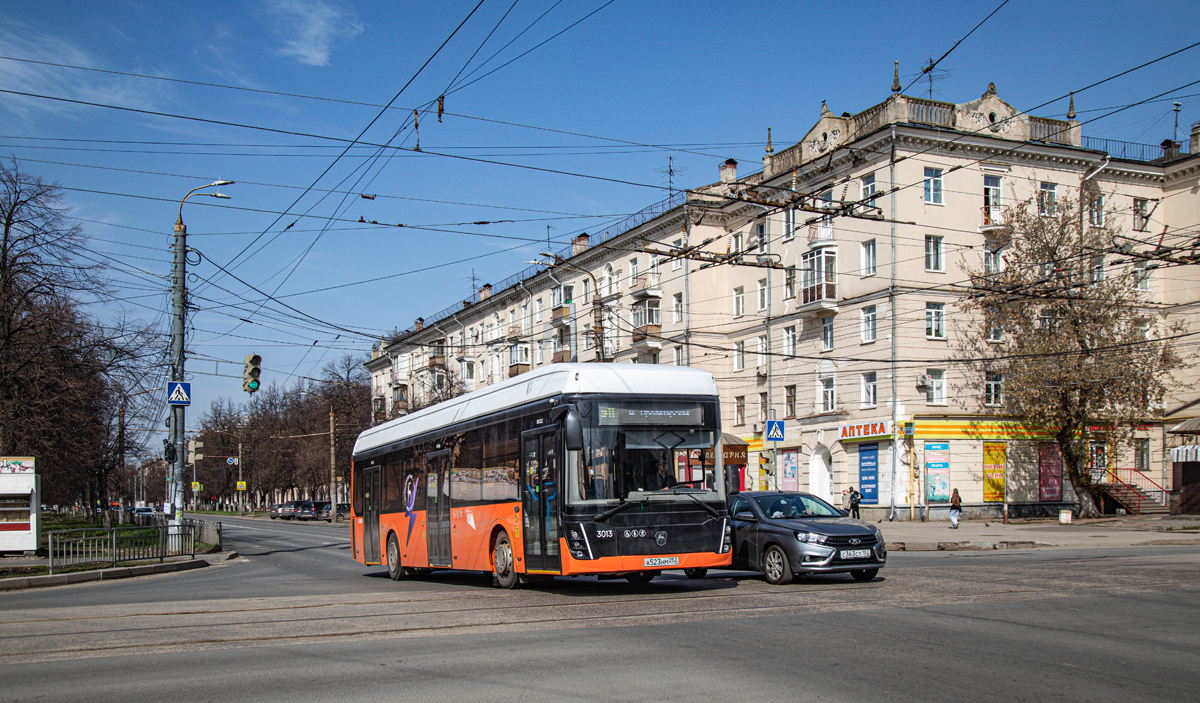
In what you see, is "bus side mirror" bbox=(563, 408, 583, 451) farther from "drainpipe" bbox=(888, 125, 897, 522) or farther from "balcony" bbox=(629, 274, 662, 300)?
"balcony" bbox=(629, 274, 662, 300)

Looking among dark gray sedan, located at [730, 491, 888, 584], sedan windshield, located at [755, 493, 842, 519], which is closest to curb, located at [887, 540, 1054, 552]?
sedan windshield, located at [755, 493, 842, 519]

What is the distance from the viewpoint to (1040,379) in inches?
1444

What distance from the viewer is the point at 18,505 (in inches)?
950

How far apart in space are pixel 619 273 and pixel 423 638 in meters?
47.5

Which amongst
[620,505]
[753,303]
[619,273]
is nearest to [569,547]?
[620,505]

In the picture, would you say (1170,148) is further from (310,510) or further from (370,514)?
(310,510)

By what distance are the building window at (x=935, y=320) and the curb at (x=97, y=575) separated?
1121 inches

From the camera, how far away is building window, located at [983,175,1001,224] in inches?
1590

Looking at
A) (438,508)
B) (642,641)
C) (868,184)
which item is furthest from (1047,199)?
(642,641)

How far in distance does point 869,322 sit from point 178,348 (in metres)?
27.0

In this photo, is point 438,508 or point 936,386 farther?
point 936,386

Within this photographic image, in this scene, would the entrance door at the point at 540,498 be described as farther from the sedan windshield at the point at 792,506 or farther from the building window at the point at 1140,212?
the building window at the point at 1140,212

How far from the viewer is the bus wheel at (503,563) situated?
45.5ft

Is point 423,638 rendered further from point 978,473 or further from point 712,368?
point 712,368
